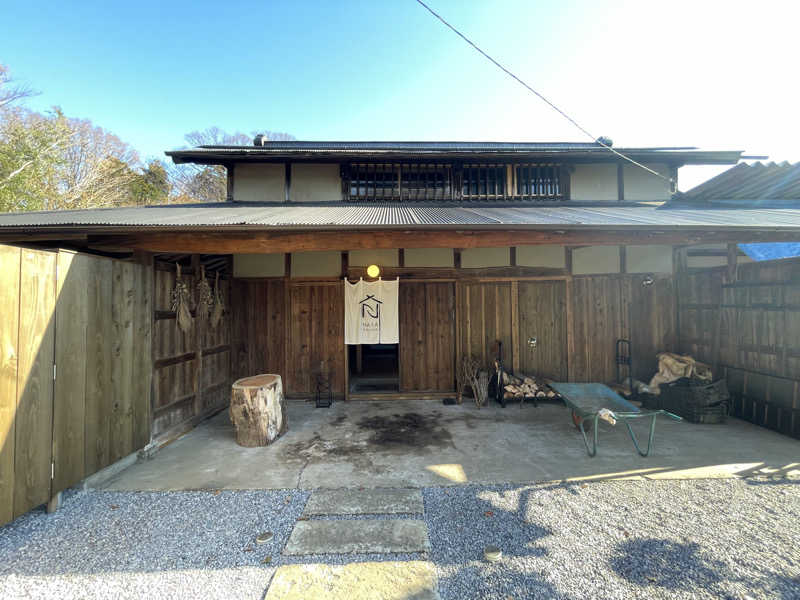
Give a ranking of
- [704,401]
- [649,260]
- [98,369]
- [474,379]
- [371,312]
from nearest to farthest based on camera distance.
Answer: [98,369] → [704,401] → [474,379] → [371,312] → [649,260]

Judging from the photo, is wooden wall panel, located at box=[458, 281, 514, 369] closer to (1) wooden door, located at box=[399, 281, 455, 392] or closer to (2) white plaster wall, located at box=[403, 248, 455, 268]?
(1) wooden door, located at box=[399, 281, 455, 392]

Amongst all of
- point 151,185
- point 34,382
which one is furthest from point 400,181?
point 151,185

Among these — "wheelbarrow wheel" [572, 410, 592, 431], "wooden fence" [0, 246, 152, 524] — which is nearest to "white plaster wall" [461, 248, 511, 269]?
"wheelbarrow wheel" [572, 410, 592, 431]

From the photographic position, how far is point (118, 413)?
130 inches

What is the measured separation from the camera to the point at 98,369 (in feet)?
10.1

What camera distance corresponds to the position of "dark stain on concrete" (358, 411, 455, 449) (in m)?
4.00

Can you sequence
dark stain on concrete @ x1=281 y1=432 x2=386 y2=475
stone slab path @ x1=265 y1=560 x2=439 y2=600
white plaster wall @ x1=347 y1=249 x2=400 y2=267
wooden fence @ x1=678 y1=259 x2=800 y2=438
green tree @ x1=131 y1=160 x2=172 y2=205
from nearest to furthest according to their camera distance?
stone slab path @ x1=265 y1=560 x2=439 y2=600, dark stain on concrete @ x1=281 y1=432 x2=386 y2=475, wooden fence @ x1=678 y1=259 x2=800 y2=438, white plaster wall @ x1=347 y1=249 x2=400 y2=267, green tree @ x1=131 y1=160 x2=172 y2=205

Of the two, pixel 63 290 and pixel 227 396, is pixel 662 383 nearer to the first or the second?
pixel 227 396

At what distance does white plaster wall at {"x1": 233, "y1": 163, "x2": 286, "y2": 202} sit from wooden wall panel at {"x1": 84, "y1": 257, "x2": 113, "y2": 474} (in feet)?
11.6

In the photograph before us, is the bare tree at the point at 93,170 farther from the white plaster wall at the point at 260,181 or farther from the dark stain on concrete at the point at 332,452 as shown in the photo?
the dark stain on concrete at the point at 332,452

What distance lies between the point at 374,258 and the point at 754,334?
5.81 m

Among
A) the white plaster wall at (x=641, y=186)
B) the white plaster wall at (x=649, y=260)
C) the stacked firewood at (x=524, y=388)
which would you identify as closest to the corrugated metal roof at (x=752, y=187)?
the white plaster wall at (x=641, y=186)

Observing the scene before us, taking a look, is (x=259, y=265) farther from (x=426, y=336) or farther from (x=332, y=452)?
(x=332, y=452)

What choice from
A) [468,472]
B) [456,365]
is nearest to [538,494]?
[468,472]
